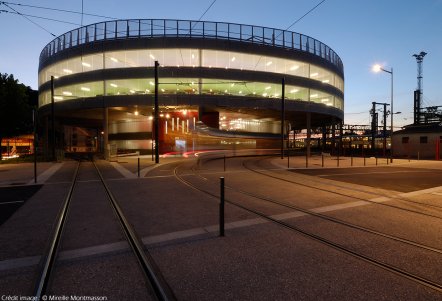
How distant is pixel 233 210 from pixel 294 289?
14.0 feet

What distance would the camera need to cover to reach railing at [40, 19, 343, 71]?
37.3m

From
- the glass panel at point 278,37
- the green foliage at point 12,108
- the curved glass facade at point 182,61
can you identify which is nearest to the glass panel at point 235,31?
the curved glass facade at point 182,61

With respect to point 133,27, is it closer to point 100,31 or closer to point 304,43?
point 100,31

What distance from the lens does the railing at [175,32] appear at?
122 feet

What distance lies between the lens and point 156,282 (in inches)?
142

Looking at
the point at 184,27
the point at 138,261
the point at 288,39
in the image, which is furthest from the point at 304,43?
the point at 138,261

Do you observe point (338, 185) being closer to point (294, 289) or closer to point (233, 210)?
point (233, 210)

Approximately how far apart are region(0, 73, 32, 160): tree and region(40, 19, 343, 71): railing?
10.4 m

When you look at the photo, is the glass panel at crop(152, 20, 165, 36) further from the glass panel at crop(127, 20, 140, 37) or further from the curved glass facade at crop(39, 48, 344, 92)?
the curved glass facade at crop(39, 48, 344, 92)

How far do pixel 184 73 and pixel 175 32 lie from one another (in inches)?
242

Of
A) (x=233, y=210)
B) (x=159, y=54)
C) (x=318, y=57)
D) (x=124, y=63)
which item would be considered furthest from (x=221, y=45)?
(x=233, y=210)

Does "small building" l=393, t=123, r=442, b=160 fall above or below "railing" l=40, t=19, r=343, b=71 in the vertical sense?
below

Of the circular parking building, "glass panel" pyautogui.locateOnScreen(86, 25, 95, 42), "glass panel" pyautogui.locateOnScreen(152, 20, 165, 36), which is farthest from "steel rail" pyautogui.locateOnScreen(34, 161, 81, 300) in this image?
"glass panel" pyautogui.locateOnScreen(86, 25, 95, 42)

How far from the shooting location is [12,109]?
33000 millimetres
